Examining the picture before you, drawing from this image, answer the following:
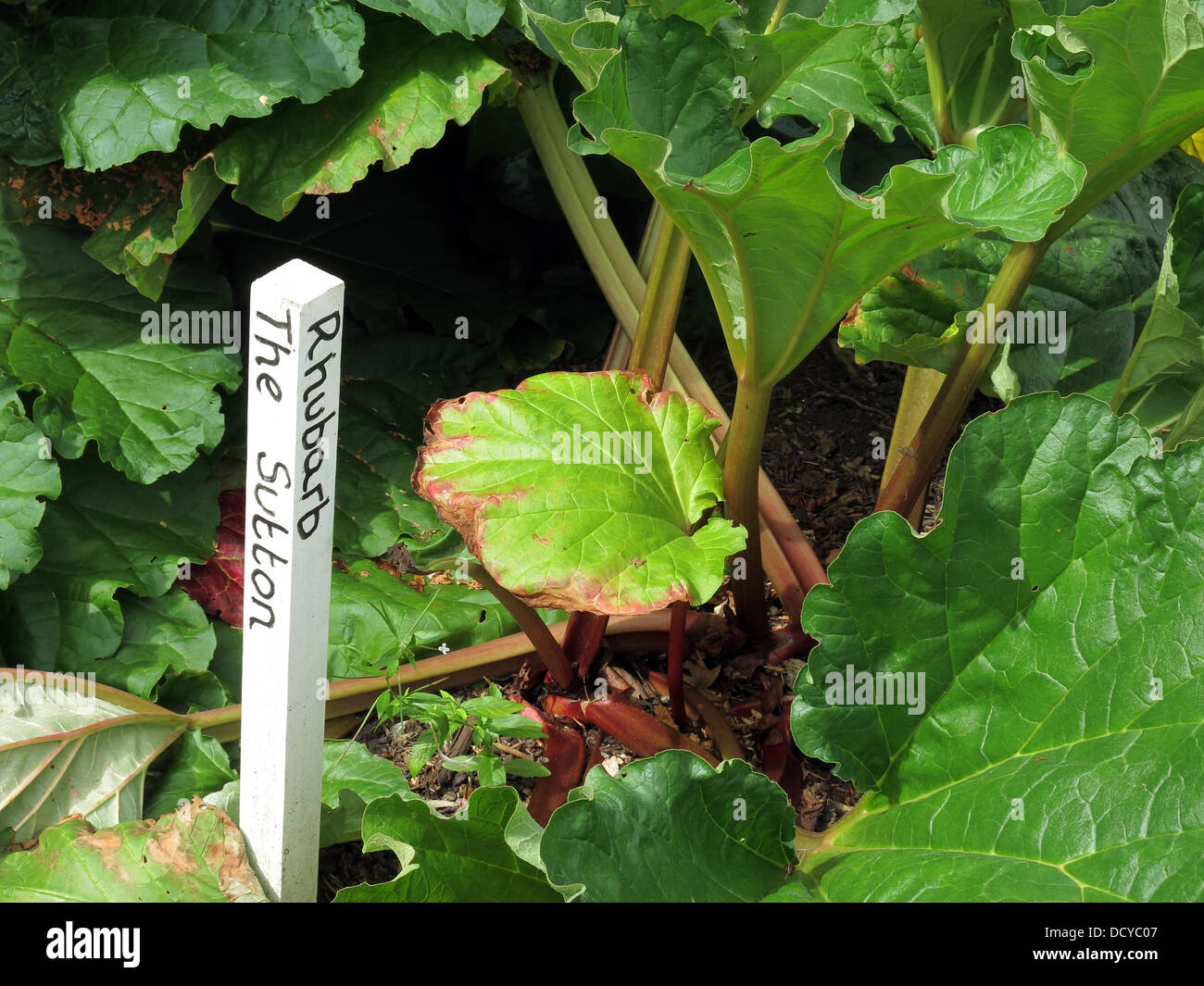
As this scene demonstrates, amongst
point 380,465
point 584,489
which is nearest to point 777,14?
point 584,489

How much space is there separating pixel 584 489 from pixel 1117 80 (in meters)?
0.80

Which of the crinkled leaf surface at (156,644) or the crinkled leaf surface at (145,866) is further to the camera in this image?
the crinkled leaf surface at (156,644)

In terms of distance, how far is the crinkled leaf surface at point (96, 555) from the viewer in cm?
174

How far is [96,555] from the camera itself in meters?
1.81

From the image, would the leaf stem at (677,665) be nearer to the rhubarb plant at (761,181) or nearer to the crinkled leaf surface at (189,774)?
the rhubarb plant at (761,181)

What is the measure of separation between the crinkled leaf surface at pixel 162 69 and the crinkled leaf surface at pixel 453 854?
1.03m

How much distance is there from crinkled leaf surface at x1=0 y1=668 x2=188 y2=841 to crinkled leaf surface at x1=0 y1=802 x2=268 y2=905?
0.37 ft

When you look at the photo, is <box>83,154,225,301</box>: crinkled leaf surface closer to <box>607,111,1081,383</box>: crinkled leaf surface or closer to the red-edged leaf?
the red-edged leaf

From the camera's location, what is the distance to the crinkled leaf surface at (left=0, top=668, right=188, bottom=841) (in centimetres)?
148

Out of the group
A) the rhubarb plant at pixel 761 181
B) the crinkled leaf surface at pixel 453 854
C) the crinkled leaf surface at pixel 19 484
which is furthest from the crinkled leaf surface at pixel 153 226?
the crinkled leaf surface at pixel 453 854

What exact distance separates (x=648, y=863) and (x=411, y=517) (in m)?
0.94

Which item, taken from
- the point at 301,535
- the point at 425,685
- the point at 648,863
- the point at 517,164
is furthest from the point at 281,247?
the point at 648,863

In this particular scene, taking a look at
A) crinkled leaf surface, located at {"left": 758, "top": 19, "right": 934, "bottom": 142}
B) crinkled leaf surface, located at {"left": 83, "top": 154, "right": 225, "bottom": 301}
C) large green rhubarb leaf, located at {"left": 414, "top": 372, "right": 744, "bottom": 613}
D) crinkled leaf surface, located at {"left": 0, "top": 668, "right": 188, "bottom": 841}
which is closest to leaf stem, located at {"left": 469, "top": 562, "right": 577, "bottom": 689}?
large green rhubarb leaf, located at {"left": 414, "top": 372, "right": 744, "bottom": 613}

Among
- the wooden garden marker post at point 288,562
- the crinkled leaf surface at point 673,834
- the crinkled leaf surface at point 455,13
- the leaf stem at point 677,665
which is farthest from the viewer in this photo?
the crinkled leaf surface at point 455,13
